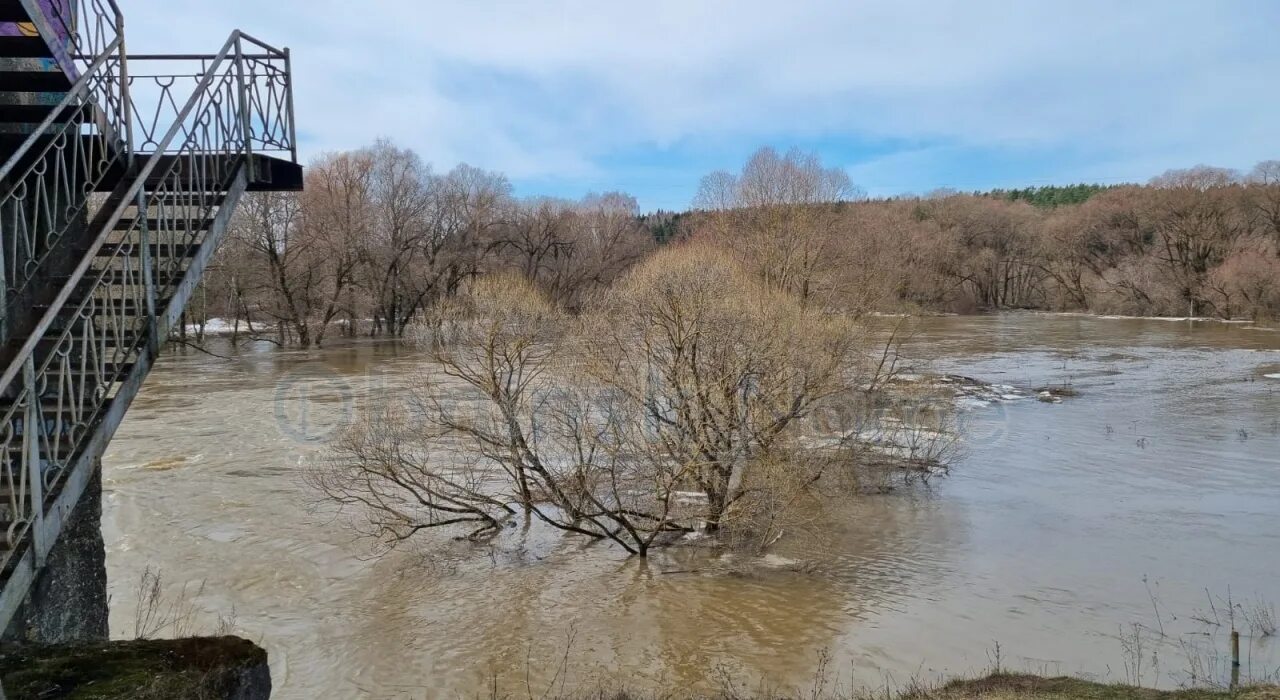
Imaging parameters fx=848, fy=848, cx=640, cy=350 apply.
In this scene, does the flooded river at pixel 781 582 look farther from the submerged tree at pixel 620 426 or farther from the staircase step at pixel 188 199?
the staircase step at pixel 188 199

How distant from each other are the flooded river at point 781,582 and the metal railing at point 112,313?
571 cm

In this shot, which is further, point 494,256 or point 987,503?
point 494,256

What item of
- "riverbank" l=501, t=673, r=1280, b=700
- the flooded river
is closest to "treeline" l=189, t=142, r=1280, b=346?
the flooded river

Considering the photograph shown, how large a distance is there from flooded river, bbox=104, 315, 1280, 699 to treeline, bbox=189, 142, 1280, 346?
31.7ft

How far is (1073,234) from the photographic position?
7956 centimetres

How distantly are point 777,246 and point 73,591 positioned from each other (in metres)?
26.8

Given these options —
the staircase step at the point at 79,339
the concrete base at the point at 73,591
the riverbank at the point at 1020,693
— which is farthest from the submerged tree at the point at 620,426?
A: the staircase step at the point at 79,339

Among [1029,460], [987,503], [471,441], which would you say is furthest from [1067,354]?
[471,441]

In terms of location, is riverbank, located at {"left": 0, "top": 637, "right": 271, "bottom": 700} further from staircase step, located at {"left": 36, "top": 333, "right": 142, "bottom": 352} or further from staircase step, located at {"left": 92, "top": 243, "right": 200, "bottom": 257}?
staircase step, located at {"left": 92, "top": 243, "right": 200, "bottom": 257}

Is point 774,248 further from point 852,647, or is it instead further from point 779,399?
point 852,647

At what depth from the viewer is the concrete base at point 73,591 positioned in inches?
225

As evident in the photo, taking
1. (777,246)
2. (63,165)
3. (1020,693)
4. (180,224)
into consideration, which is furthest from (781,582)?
(777,246)

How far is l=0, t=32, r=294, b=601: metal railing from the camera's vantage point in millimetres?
4121

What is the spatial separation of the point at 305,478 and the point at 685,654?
385 inches
